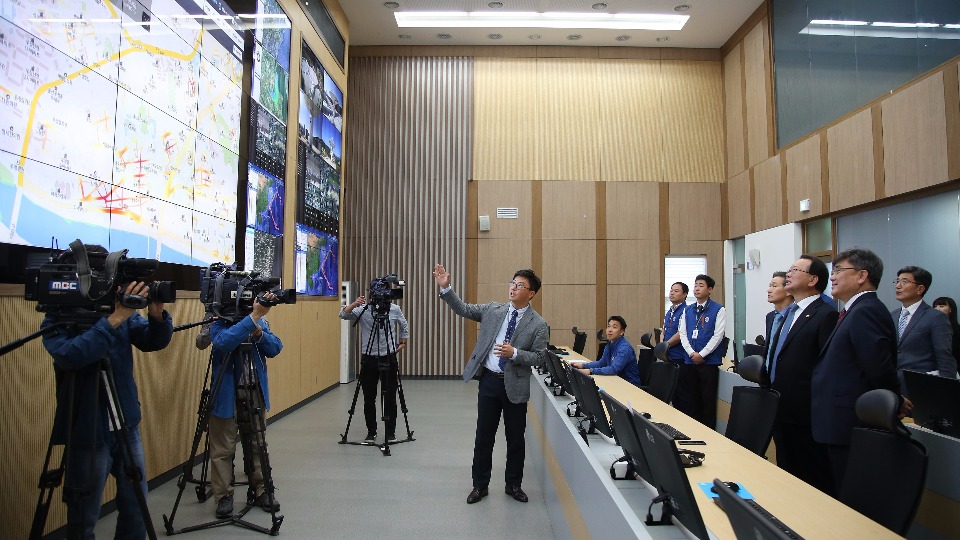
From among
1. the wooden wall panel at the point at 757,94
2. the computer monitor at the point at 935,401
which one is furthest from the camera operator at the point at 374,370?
the wooden wall panel at the point at 757,94

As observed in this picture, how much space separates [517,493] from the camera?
13.0 ft

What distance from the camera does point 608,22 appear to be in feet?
31.8

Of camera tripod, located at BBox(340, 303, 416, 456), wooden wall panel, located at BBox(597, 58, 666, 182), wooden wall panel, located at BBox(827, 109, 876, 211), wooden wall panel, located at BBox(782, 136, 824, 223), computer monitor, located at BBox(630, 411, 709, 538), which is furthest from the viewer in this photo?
wooden wall panel, located at BBox(597, 58, 666, 182)

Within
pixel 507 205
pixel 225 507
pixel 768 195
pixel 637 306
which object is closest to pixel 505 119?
pixel 507 205

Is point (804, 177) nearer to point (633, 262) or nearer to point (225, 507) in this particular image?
point (633, 262)

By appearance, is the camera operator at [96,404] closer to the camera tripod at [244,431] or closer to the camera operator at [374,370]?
the camera tripod at [244,431]

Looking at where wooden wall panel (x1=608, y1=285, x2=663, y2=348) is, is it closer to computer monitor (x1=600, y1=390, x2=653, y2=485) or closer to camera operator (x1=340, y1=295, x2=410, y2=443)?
camera operator (x1=340, y1=295, x2=410, y2=443)

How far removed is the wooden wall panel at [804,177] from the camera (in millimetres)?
7555

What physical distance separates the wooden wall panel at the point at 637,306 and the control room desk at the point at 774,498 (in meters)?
7.41

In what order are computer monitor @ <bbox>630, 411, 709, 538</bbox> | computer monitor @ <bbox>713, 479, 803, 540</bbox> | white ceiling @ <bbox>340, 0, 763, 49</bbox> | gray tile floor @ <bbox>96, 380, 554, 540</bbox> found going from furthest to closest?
1. white ceiling @ <bbox>340, 0, 763, 49</bbox>
2. gray tile floor @ <bbox>96, 380, 554, 540</bbox>
3. computer monitor @ <bbox>630, 411, 709, 538</bbox>
4. computer monitor @ <bbox>713, 479, 803, 540</bbox>

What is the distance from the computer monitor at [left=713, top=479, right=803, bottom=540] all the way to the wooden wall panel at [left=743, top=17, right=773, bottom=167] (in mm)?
8917

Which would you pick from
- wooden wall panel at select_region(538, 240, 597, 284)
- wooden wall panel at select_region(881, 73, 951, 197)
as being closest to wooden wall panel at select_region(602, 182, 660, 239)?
wooden wall panel at select_region(538, 240, 597, 284)

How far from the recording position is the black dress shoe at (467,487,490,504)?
12.8 feet

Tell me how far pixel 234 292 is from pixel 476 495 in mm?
2050
